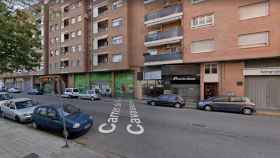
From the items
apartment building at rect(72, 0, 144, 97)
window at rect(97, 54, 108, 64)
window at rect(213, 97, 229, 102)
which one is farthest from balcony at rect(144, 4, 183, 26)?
window at rect(213, 97, 229, 102)

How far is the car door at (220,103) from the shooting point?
15.3 meters

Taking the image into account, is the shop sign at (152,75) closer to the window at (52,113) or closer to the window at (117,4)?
the window at (117,4)

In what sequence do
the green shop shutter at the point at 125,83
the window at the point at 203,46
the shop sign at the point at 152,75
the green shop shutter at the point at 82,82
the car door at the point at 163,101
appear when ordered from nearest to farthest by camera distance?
the car door at the point at 163,101, the window at the point at 203,46, the shop sign at the point at 152,75, the green shop shutter at the point at 125,83, the green shop shutter at the point at 82,82

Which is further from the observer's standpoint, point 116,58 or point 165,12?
point 116,58

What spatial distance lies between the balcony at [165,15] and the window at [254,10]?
21.3ft

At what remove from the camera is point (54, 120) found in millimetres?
8898

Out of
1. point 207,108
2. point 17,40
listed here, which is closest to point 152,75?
point 207,108

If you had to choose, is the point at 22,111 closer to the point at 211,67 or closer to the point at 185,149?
the point at 185,149

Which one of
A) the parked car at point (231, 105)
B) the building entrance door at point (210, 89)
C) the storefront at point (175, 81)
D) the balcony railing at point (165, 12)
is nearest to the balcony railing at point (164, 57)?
the storefront at point (175, 81)

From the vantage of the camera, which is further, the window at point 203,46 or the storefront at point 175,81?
the storefront at point 175,81

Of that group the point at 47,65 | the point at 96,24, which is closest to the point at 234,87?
the point at 96,24

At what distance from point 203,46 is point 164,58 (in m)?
4.89

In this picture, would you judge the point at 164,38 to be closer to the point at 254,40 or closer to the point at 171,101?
the point at 171,101

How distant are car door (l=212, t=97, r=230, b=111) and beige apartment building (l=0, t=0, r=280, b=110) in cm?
438
